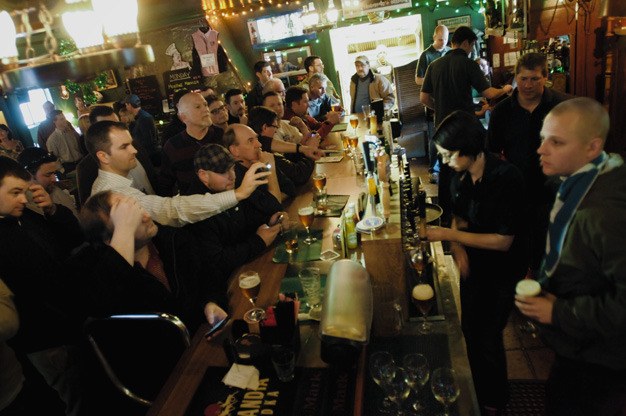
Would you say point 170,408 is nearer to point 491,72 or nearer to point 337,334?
point 337,334

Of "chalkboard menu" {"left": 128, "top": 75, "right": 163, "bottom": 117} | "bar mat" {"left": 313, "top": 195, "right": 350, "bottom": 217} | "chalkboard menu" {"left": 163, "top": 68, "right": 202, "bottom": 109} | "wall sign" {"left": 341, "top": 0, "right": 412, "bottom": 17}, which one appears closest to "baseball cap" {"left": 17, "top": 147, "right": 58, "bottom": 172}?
"bar mat" {"left": 313, "top": 195, "right": 350, "bottom": 217}

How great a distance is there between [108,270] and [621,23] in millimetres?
6211

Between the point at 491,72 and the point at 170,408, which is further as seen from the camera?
the point at 491,72

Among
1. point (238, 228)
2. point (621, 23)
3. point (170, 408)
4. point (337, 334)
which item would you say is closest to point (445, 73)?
point (621, 23)

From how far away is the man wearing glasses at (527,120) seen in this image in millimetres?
3104

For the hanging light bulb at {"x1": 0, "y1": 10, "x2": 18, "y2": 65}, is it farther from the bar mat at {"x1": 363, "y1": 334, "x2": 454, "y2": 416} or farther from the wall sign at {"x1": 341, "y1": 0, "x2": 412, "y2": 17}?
the wall sign at {"x1": 341, "y1": 0, "x2": 412, "y2": 17}

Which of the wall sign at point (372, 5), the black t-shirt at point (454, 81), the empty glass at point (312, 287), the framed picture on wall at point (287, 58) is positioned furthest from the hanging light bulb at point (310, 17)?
the empty glass at point (312, 287)

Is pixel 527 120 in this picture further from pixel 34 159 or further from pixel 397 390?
pixel 34 159

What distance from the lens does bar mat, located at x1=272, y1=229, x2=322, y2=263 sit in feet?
8.32

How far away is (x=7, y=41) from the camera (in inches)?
77.7

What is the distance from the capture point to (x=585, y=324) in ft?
5.29

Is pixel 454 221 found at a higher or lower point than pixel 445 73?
lower

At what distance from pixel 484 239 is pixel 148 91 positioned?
31.2ft

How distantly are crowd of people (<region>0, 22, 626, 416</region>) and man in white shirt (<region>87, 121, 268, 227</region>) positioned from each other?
1 cm
